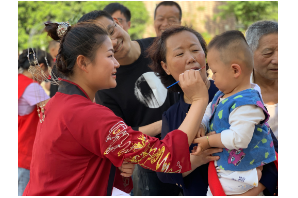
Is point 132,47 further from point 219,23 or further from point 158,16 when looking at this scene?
point 219,23

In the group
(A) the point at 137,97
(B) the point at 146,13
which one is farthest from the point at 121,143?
(B) the point at 146,13

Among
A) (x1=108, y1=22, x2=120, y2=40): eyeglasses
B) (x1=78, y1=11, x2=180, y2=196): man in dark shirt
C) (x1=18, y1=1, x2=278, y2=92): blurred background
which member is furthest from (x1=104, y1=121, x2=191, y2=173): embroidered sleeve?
(x1=18, y1=1, x2=278, y2=92): blurred background

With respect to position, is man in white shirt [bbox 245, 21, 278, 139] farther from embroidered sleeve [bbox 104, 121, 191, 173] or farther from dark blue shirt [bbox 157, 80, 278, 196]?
embroidered sleeve [bbox 104, 121, 191, 173]

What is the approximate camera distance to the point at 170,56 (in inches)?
86.4

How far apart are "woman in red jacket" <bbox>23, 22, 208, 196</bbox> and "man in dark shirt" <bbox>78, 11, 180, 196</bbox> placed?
0.95 m

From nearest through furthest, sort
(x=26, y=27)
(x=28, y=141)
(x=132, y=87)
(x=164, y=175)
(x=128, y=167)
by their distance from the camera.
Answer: (x=128, y=167)
(x=164, y=175)
(x=132, y=87)
(x=28, y=141)
(x=26, y=27)

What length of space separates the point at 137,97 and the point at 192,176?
111cm

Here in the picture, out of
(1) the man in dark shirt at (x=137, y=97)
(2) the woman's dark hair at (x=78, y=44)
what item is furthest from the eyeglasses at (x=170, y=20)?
(2) the woman's dark hair at (x=78, y=44)

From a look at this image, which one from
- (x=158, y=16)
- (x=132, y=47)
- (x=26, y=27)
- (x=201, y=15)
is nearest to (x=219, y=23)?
(x=201, y=15)

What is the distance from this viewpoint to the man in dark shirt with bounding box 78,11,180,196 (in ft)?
9.33

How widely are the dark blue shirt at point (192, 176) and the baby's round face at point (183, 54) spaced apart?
25 centimetres

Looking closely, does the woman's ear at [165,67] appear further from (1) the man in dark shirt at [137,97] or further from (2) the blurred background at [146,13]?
(2) the blurred background at [146,13]

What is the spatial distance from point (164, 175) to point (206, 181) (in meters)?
0.30

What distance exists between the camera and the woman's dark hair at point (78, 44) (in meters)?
1.85
